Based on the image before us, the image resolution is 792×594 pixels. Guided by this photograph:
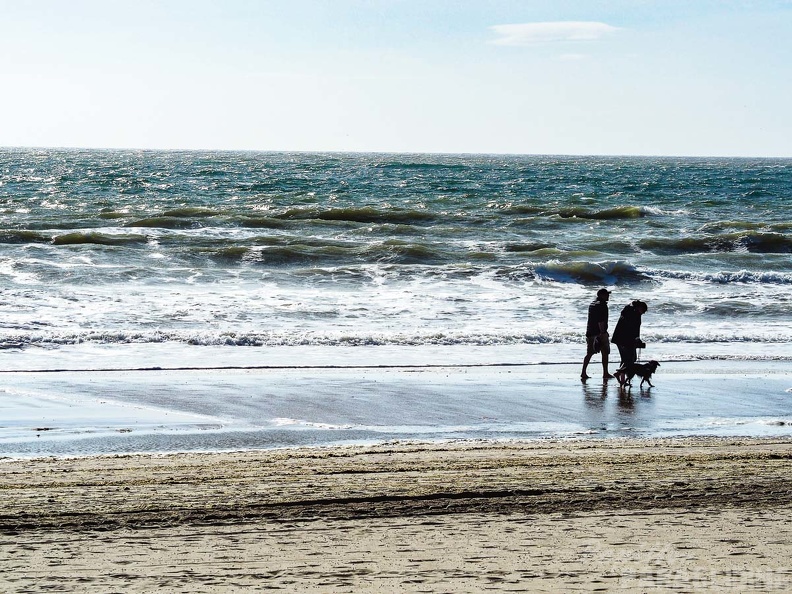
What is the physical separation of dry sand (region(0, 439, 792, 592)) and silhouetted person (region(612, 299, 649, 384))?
4745mm

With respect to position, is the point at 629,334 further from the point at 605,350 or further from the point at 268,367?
the point at 268,367

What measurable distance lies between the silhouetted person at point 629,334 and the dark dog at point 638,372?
279 millimetres

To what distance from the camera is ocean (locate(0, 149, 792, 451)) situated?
1420 centimetres

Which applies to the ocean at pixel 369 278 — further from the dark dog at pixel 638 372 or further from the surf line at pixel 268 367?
the dark dog at pixel 638 372

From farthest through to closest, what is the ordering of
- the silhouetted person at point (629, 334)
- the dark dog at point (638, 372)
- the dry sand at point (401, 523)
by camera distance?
the silhouetted person at point (629, 334)
the dark dog at point (638, 372)
the dry sand at point (401, 523)

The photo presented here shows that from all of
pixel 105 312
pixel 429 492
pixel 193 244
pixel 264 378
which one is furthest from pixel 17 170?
pixel 429 492

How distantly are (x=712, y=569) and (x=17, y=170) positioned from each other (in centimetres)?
8033

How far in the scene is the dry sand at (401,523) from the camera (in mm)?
4113

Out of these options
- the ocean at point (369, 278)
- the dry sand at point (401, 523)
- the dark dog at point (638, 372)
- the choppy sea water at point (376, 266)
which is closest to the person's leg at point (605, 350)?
the dark dog at point (638, 372)

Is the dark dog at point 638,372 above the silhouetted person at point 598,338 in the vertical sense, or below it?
below

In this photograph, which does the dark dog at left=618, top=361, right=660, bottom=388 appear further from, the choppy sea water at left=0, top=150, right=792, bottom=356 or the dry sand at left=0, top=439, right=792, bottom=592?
the dry sand at left=0, top=439, right=792, bottom=592

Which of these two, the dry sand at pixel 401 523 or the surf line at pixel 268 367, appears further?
the surf line at pixel 268 367

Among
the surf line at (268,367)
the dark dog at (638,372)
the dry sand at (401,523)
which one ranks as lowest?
the surf line at (268,367)

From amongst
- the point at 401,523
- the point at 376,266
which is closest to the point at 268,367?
the point at 401,523
